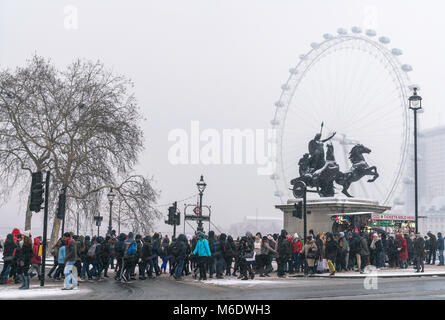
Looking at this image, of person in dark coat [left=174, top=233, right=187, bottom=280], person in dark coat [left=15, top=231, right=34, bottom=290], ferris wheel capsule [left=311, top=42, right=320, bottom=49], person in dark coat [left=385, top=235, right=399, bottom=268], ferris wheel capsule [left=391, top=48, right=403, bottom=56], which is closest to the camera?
person in dark coat [left=15, top=231, right=34, bottom=290]

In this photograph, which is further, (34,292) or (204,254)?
(204,254)

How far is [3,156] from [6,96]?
3723mm

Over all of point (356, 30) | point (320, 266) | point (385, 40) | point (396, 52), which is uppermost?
point (356, 30)

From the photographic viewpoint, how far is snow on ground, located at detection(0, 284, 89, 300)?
16.3 metres

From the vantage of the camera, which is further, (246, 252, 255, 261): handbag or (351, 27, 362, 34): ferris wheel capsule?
(351, 27, 362, 34): ferris wheel capsule

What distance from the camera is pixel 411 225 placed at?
3419cm

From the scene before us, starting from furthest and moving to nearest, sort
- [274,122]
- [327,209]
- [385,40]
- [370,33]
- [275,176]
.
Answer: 1. [274,122]
2. [275,176]
3. [370,33]
4. [385,40]
5. [327,209]

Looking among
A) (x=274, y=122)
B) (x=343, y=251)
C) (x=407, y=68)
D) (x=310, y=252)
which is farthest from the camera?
(x=274, y=122)

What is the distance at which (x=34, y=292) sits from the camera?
17359mm

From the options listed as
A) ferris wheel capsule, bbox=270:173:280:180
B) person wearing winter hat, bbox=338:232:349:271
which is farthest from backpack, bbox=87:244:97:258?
ferris wheel capsule, bbox=270:173:280:180

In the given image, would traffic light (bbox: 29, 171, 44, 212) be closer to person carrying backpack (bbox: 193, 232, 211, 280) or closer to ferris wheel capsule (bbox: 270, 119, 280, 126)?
person carrying backpack (bbox: 193, 232, 211, 280)

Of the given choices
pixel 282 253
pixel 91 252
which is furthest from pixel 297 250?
pixel 91 252

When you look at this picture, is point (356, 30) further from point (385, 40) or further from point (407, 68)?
point (407, 68)
